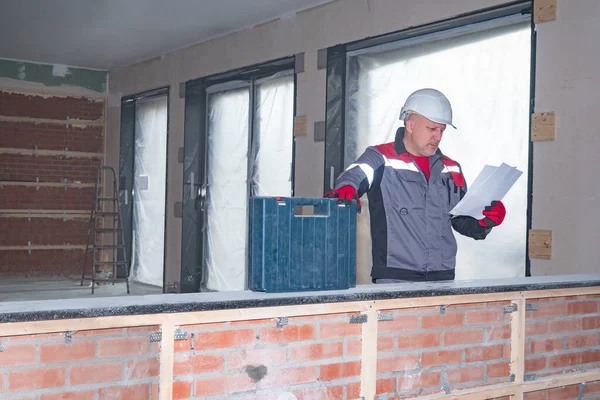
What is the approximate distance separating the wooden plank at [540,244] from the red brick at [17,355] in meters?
3.48

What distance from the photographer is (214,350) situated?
2168 millimetres

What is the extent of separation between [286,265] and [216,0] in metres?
4.84

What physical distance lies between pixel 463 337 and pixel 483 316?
0.11m

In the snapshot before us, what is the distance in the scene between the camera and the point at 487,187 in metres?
2.87

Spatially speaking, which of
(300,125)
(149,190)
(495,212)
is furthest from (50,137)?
(495,212)

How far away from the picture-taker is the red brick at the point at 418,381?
2.52 meters

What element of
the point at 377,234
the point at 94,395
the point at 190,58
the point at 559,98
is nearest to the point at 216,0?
the point at 190,58

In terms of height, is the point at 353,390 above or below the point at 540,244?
below

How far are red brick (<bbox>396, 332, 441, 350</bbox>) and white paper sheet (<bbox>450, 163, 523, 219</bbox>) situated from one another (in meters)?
0.49

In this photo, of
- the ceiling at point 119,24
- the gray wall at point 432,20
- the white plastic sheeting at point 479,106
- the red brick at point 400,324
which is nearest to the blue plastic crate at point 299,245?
the red brick at point 400,324

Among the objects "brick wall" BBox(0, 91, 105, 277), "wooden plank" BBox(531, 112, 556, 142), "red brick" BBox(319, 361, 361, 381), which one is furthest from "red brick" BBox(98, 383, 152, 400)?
"brick wall" BBox(0, 91, 105, 277)

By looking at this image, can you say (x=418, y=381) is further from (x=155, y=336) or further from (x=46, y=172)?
(x=46, y=172)

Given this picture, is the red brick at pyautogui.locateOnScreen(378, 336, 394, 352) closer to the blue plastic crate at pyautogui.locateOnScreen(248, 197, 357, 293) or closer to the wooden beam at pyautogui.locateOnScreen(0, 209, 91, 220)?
the blue plastic crate at pyautogui.locateOnScreen(248, 197, 357, 293)

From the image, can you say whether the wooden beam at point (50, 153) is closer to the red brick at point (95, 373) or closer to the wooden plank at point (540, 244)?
the wooden plank at point (540, 244)
